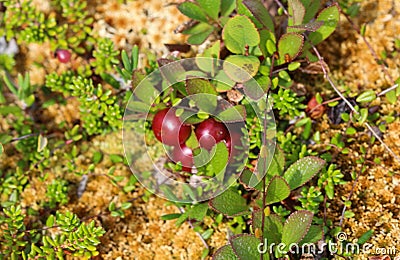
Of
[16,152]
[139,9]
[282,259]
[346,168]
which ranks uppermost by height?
[139,9]

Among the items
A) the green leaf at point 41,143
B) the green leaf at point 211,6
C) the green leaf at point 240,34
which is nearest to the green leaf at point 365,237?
the green leaf at point 240,34

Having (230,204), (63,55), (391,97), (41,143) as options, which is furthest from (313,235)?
(63,55)

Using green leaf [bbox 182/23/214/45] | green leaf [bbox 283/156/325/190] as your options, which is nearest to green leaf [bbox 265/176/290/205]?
green leaf [bbox 283/156/325/190]


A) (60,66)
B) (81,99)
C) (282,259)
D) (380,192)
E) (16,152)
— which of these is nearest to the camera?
Result: (282,259)

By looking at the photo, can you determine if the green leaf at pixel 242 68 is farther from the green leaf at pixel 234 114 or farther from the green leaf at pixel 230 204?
the green leaf at pixel 230 204

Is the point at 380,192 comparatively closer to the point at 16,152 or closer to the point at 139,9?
the point at 139,9

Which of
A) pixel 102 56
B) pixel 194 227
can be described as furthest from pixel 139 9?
pixel 194 227
